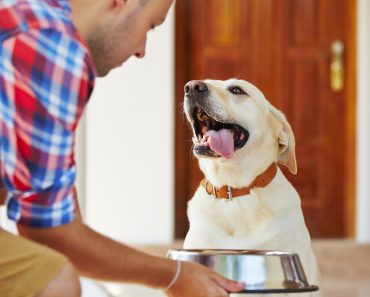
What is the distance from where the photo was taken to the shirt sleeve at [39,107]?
1.78m

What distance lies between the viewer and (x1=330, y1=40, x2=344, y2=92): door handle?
6145 mm

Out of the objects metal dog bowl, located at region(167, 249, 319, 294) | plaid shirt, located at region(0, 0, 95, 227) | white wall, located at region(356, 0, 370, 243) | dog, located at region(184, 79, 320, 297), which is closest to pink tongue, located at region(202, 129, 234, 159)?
dog, located at region(184, 79, 320, 297)

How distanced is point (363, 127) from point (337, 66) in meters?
0.43

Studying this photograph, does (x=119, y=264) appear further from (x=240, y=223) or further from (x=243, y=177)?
(x=243, y=177)

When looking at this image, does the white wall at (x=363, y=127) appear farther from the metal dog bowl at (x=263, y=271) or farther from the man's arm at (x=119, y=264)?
the man's arm at (x=119, y=264)


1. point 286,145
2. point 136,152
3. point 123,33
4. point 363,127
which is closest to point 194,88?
point 286,145

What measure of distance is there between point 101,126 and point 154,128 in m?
0.32

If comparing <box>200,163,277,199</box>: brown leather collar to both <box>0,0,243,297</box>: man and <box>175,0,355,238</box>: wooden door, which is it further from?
<box>175,0,355,238</box>: wooden door

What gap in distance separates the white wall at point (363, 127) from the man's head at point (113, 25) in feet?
13.4

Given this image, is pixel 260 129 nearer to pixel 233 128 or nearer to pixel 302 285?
pixel 233 128

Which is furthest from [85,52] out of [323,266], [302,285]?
[323,266]

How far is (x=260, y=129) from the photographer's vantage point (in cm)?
304

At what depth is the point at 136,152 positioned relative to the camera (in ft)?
19.5

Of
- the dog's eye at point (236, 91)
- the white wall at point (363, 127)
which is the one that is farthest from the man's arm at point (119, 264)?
the white wall at point (363, 127)
